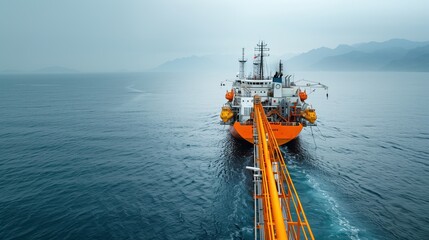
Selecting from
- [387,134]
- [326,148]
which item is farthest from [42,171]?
[387,134]

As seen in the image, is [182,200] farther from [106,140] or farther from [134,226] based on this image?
[106,140]

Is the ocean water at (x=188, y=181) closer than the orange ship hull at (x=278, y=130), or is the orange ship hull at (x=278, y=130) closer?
the ocean water at (x=188, y=181)

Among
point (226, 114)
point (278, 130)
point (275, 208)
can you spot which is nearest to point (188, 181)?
point (226, 114)

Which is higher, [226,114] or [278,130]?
[226,114]

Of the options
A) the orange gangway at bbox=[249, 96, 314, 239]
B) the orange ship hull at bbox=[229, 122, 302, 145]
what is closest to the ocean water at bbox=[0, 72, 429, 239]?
the orange ship hull at bbox=[229, 122, 302, 145]

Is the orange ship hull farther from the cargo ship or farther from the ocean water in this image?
the ocean water

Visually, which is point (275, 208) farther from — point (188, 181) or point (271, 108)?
point (271, 108)

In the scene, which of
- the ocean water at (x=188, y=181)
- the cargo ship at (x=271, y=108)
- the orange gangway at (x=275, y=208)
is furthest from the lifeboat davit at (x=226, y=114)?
the orange gangway at (x=275, y=208)

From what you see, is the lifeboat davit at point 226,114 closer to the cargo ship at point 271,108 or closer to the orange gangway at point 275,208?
the cargo ship at point 271,108
